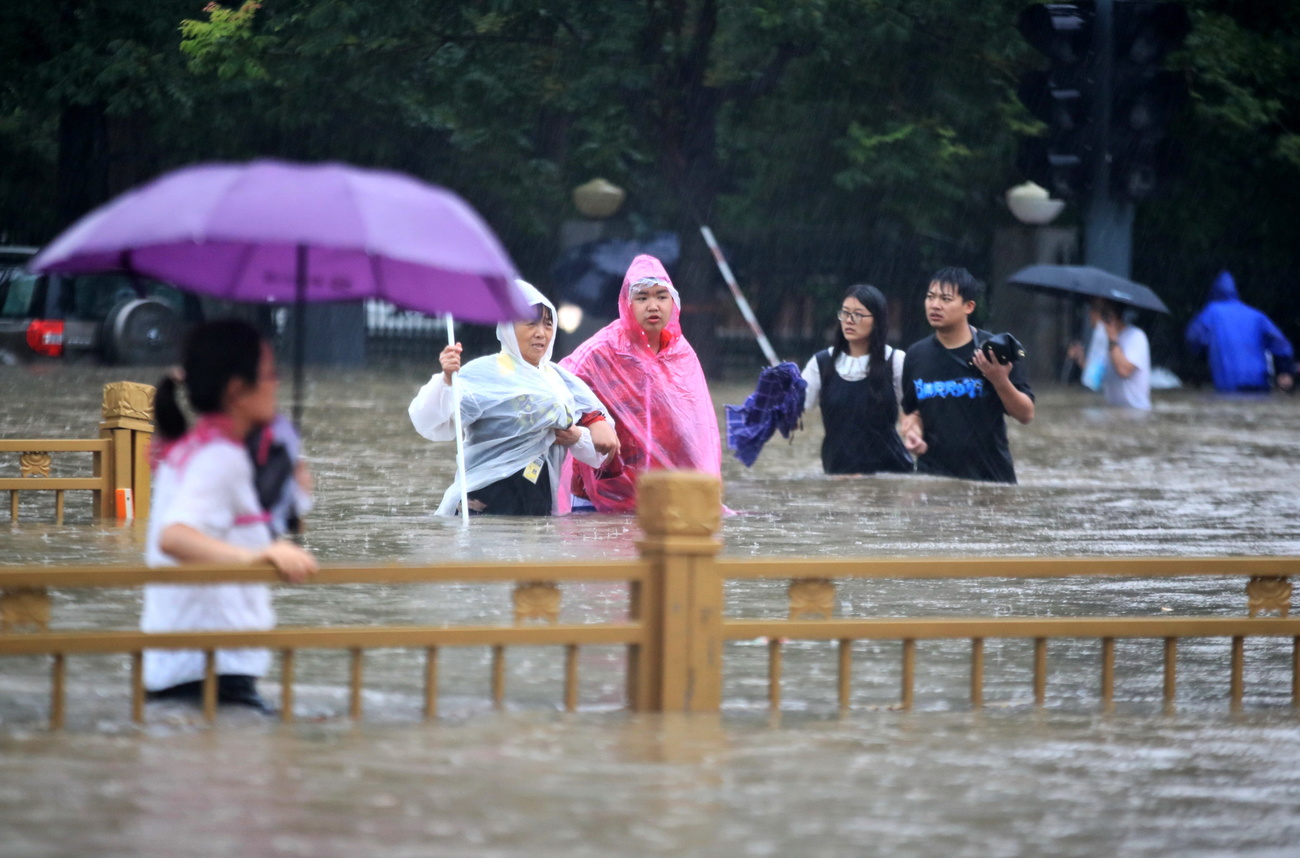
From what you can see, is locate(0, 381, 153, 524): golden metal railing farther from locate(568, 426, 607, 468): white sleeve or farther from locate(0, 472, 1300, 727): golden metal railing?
locate(0, 472, 1300, 727): golden metal railing

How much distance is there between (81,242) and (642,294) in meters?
6.39

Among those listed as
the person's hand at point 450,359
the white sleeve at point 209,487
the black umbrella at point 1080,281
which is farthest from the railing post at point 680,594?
the black umbrella at point 1080,281

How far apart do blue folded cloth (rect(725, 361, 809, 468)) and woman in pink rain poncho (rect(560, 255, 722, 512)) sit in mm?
913

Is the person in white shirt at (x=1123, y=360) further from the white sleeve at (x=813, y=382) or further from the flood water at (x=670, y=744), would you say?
the flood water at (x=670, y=744)

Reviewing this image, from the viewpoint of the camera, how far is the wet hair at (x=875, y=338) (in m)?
12.8

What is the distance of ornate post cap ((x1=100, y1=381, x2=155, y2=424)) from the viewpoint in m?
11.1

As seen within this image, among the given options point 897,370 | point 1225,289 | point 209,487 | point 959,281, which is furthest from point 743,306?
point 209,487

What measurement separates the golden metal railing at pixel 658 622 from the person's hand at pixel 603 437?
495 cm

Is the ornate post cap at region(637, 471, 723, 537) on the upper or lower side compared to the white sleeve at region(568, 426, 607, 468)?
lower

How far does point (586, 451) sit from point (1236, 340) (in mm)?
18264

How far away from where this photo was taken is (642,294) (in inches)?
447

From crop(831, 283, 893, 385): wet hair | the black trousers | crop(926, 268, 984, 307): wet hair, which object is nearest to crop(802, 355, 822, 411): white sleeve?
crop(831, 283, 893, 385): wet hair

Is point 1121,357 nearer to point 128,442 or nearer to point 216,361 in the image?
point 128,442

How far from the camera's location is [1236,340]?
27281 mm
